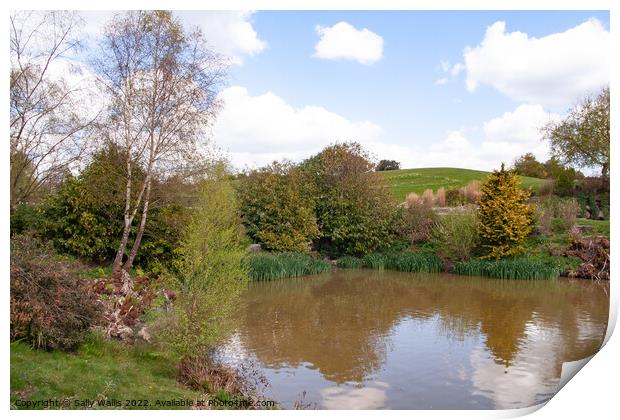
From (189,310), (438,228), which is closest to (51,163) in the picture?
(189,310)

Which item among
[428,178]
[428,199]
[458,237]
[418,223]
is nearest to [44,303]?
[458,237]

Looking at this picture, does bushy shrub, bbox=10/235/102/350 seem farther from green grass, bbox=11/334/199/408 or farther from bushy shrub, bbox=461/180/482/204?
bushy shrub, bbox=461/180/482/204

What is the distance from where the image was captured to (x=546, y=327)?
1012 cm

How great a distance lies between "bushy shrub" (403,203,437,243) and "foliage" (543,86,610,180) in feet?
29.4

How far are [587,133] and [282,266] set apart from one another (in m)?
9.73

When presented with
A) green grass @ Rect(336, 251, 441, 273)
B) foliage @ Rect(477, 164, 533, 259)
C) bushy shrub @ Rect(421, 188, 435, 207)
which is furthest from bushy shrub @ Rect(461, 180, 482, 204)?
foliage @ Rect(477, 164, 533, 259)

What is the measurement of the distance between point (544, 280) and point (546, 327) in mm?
6619

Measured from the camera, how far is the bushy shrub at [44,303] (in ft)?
19.7

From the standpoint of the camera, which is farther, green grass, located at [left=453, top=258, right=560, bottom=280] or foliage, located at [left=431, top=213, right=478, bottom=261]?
foliage, located at [left=431, top=213, right=478, bottom=261]

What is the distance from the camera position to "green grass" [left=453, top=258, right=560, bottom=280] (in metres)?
16.3

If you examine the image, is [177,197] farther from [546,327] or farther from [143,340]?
[546,327]

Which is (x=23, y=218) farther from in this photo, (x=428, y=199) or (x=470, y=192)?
(x=470, y=192)

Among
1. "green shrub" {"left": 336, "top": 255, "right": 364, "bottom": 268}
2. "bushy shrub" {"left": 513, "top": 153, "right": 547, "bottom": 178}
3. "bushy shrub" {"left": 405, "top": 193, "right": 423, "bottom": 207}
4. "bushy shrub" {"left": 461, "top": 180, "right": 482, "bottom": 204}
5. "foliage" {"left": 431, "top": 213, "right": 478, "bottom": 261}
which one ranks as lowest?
"green shrub" {"left": 336, "top": 255, "right": 364, "bottom": 268}

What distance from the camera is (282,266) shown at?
16797 millimetres
